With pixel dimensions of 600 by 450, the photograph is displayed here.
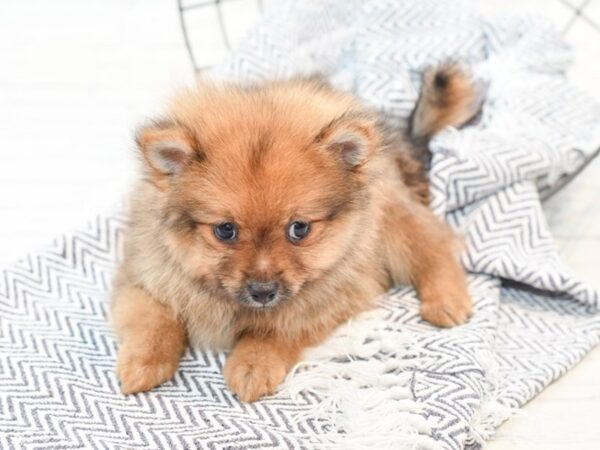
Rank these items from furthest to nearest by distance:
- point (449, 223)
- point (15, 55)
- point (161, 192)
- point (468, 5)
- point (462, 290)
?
point (15, 55) → point (468, 5) → point (449, 223) → point (462, 290) → point (161, 192)

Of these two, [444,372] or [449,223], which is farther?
[449,223]

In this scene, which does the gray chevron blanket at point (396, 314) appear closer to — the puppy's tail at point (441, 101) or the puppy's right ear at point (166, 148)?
the puppy's tail at point (441, 101)

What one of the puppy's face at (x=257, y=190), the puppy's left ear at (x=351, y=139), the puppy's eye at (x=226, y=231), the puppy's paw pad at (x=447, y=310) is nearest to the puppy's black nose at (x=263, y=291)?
the puppy's face at (x=257, y=190)

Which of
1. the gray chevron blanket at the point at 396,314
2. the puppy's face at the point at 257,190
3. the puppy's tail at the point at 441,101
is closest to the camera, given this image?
the puppy's face at the point at 257,190

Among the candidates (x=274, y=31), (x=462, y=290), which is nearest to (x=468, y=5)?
(x=274, y=31)

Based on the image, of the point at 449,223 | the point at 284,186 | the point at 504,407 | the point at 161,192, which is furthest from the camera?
the point at 449,223

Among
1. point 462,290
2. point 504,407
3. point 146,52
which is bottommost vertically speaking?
point 504,407

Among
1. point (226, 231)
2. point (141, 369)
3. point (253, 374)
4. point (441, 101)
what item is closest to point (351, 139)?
point (226, 231)

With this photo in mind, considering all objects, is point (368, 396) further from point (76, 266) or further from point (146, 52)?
point (146, 52)
